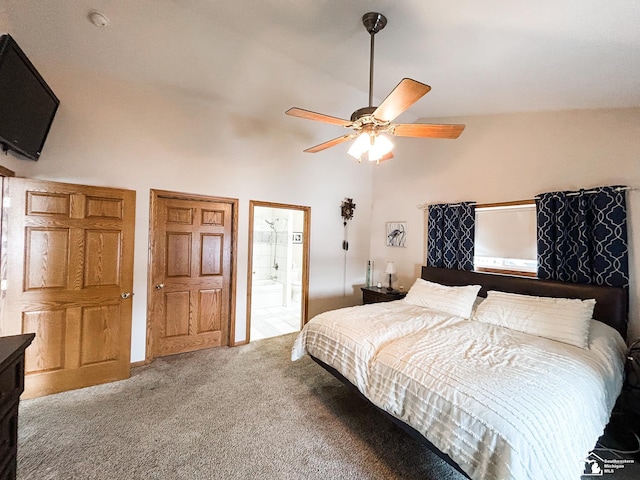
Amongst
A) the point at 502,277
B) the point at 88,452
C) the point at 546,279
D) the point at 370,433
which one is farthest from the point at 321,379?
the point at 546,279

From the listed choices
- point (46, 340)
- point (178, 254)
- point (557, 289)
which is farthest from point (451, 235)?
point (46, 340)

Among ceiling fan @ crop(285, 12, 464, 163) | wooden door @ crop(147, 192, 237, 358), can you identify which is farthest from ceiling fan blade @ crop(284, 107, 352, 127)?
wooden door @ crop(147, 192, 237, 358)

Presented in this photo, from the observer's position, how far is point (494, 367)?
5.41ft

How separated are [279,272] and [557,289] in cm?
483

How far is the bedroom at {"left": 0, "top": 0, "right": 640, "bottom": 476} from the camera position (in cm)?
205

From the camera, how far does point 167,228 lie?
327 cm

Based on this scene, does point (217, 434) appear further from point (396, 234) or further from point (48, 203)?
point (396, 234)

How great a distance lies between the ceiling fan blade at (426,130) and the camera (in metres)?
1.98

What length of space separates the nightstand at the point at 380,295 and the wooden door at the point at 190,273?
209cm

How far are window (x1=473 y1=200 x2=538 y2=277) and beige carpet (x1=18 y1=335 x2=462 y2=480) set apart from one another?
235 centimetres

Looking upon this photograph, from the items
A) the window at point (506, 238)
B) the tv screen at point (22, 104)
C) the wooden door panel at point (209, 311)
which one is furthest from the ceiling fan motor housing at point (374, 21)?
the wooden door panel at point (209, 311)

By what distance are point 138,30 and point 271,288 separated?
461 centimetres

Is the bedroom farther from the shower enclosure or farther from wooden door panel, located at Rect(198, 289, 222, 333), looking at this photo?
the shower enclosure

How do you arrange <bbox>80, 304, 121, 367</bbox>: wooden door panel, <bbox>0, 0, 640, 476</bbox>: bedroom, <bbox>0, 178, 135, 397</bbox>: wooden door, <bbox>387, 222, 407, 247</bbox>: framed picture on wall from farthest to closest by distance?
<bbox>387, 222, 407, 247</bbox>: framed picture on wall, <bbox>80, 304, 121, 367</bbox>: wooden door panel, <bbox>0, 178, 135, 397</bbox>: wooden door, <bbox>0, 0, 640, 476</bbox>: bedroom
